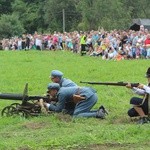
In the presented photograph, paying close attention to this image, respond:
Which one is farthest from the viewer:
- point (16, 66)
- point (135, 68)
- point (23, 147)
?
point (16, 66)

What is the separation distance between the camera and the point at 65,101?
12133 millimetres

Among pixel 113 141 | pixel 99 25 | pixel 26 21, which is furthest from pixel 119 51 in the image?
pixel 26 21

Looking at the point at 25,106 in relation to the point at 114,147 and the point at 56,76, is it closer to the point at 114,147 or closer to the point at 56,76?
the point at 56,76

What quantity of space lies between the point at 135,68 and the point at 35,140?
1514 centimetres

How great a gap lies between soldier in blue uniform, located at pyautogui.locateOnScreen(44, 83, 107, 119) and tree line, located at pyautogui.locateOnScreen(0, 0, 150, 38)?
159 ft

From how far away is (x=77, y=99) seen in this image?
12.1 meters

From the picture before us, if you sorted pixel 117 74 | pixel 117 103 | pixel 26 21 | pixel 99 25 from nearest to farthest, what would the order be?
pixel 117 103 → pixel 117 74 → pixel 99 25 → pixel 26 21

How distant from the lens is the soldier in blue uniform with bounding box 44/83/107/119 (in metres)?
12.0

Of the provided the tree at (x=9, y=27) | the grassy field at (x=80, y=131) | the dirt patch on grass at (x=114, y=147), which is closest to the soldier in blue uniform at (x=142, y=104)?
the grassy field at (x=80, y=131)

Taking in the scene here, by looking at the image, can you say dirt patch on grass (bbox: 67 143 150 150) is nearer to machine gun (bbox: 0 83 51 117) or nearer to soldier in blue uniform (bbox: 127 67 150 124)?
soldier in blue uniform (bbox: 127 67 150 124)

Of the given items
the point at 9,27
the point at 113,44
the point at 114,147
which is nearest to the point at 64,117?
the point at 114,147

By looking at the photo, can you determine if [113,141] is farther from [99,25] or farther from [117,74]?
[99,25]

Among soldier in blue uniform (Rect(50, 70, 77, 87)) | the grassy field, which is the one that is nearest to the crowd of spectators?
the grassy field

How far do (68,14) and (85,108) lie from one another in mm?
69816
